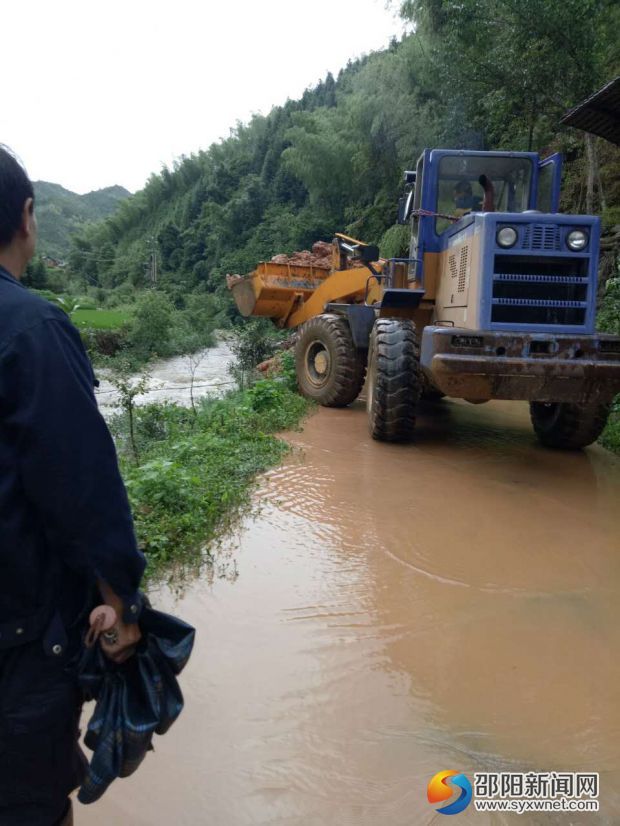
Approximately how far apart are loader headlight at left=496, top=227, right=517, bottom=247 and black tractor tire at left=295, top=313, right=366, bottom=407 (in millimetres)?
2910

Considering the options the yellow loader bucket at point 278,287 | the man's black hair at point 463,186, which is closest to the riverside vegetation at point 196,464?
the yellow loader bucket at point 278,287

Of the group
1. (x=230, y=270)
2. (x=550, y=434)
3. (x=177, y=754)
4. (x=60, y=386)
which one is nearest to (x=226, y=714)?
(x=177, y=754)

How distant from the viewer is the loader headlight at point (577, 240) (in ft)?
17.4

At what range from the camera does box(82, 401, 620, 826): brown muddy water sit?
216 centimetres

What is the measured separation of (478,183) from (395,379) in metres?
2.47

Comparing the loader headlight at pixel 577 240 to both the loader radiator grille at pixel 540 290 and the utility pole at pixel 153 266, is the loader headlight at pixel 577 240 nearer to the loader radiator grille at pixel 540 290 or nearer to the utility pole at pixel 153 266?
the loader radiator grille at pixel 540 290

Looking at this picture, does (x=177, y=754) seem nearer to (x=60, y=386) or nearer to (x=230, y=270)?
(x=60, y=386)

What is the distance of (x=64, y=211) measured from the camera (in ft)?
335

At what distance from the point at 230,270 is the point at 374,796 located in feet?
134

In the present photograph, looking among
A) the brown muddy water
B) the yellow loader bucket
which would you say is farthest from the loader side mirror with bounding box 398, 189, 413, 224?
the brown muddy water

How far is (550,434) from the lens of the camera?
6.64m

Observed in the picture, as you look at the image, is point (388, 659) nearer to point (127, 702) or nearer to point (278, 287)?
point (127, 702)

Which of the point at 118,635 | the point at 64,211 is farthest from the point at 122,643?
the point at 64,211

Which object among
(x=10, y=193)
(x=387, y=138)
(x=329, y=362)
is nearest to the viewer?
(x=10, y=193)
